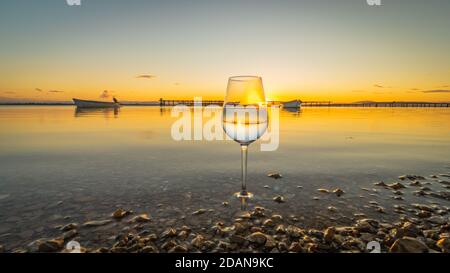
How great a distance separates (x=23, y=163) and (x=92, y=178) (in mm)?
2000

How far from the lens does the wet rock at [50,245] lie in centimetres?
170

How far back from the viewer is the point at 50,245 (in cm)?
172

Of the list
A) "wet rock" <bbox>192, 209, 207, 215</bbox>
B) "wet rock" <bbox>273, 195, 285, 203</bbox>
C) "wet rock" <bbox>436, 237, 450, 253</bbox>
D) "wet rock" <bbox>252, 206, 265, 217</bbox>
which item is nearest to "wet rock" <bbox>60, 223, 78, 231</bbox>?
"wet rock" <bbox>192, 209, 207, 215</bbox>

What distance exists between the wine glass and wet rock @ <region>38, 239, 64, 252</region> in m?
1.72

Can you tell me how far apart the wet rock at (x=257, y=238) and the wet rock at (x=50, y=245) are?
4.76ft

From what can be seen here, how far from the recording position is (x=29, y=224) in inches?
80.0

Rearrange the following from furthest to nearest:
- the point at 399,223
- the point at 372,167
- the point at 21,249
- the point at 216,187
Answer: the point at 372,167 → the point at 216,187 → the point at 399,223 → the point at 21,249

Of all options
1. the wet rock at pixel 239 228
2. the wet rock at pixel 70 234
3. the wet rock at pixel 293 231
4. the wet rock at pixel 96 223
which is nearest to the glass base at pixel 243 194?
the wet rock at pixel 239 228

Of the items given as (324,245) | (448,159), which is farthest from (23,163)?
(448,159)

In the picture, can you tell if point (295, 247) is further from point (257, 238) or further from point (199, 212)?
point (199, 212)

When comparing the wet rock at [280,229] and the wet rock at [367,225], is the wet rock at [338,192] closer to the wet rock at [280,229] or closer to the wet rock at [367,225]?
the wet rock at [367,225]
